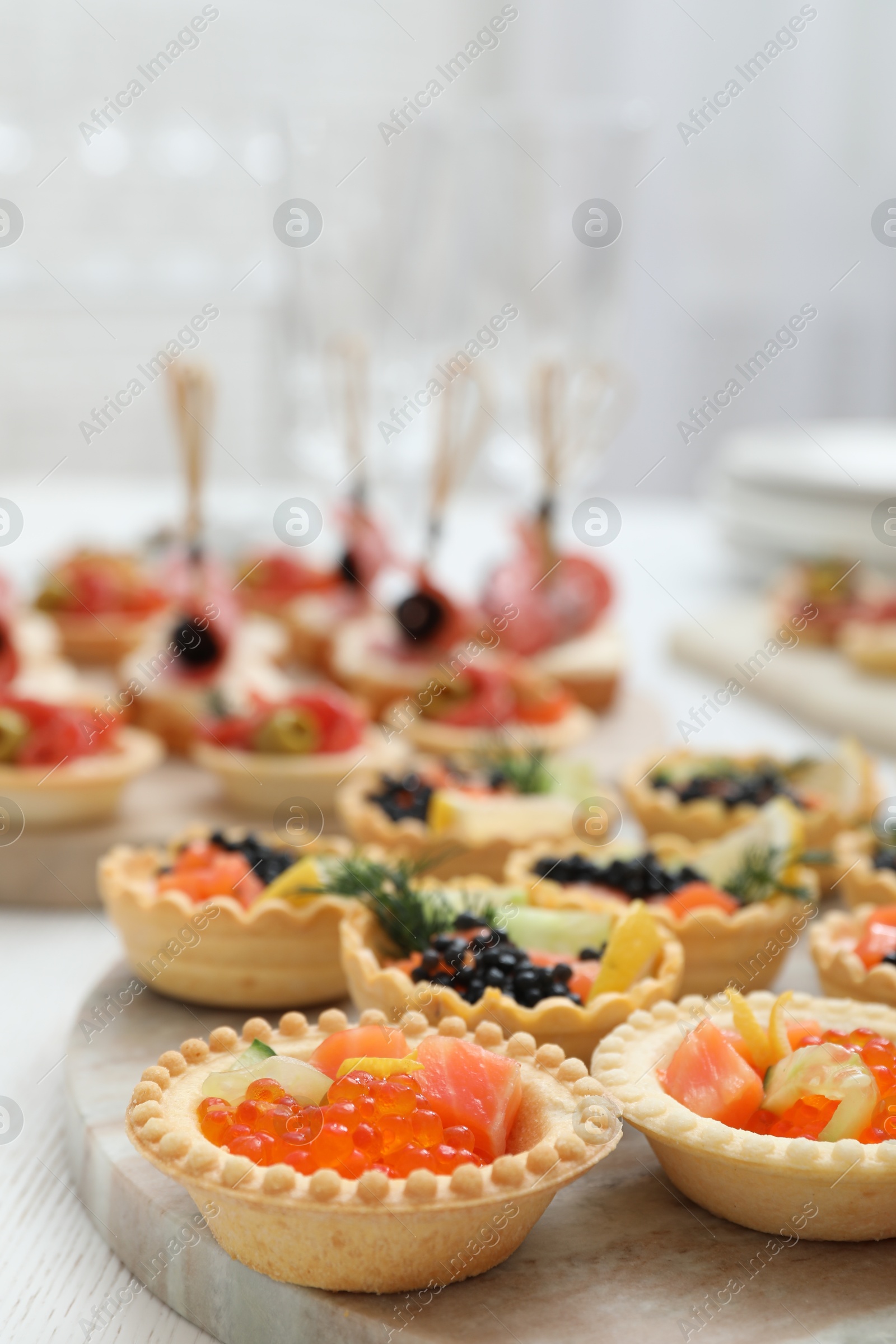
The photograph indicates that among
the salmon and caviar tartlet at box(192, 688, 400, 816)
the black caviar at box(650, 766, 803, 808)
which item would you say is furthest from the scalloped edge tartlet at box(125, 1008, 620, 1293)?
the salmon and caviar tartlet at box(192, 688, 400, 816)

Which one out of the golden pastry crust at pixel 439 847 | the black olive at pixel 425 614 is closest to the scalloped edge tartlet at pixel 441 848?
the golden pastry crust at pixel 439 847

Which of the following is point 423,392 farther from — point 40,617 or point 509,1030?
point 509,1030

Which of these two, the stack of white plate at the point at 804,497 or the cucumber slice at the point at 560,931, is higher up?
the stack of white plate at the point at 804,497

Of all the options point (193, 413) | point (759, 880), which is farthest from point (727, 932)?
point (193, 413)

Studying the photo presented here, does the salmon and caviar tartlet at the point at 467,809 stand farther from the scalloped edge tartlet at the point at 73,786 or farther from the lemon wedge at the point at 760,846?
the scalloped edge tartlet at the point at 73,786

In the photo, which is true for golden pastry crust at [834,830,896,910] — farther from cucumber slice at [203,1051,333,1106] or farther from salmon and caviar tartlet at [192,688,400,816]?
cucumber slice at [203,1051,333,1106]

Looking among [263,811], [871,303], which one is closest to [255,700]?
[263,811]

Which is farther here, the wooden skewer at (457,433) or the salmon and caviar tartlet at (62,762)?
the wooden skewer at (457,433)
